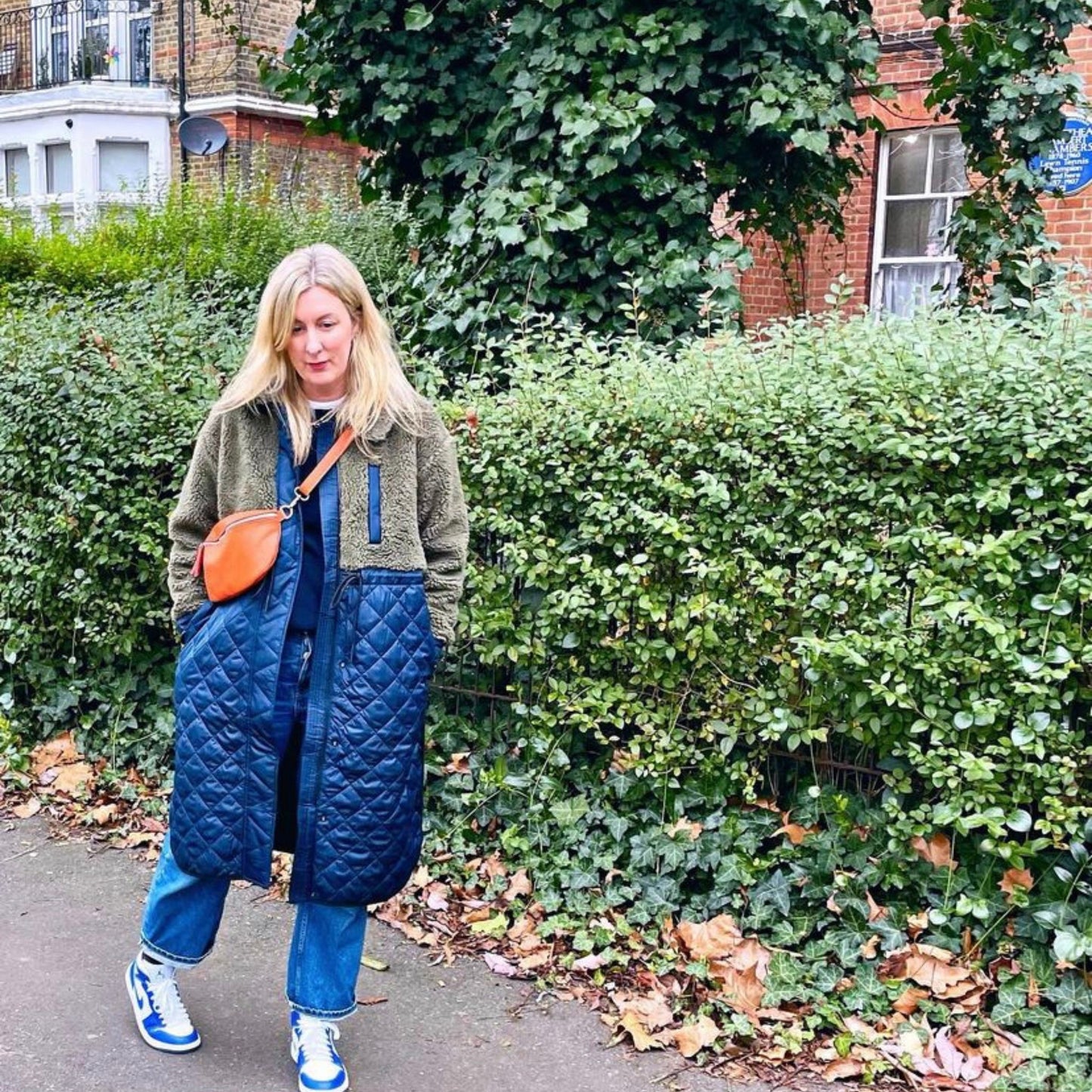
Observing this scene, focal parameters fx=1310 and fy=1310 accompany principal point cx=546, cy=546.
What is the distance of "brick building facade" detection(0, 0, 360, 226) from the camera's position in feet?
60.3

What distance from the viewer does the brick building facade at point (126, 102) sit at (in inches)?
724

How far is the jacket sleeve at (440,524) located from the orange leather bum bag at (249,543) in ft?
0.79

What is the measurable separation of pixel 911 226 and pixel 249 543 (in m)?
11.4

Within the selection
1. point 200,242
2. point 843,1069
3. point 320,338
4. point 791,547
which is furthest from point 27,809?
point 200,242

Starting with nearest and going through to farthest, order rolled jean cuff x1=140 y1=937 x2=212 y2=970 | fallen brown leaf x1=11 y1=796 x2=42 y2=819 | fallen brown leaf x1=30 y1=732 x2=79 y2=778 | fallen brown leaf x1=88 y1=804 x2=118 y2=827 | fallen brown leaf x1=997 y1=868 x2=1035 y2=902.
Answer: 1. rolled jean cuff x1=140 y1=937 x2=212 y2=970
2. fallen brown leaf x1=997 y1=868 x2=1035 y2=902
3. fallen brown leaf x1=88 y1=804 x2=118 y2=827
4. fallen brown leaf x1=11 y1=796 x2=42 y2=819
5. fallen brown leaf x1=30 y1=732 x2=79 y2=778

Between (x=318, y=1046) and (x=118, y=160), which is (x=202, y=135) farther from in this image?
(x=318, y=1046)

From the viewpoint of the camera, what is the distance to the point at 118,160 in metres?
20.3

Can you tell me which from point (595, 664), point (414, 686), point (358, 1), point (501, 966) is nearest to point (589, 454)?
point (595, 664)

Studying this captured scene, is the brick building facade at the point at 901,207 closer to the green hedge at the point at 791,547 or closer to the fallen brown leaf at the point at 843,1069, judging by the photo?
the green hedge at the point at 791,547

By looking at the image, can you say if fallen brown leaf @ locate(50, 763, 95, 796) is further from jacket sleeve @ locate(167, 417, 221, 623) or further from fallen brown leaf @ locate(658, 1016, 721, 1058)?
fallen brown leaf @ locate(658, 1016, 721, 1058)

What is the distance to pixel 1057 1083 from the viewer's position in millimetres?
3289

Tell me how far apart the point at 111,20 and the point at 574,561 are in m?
19.3

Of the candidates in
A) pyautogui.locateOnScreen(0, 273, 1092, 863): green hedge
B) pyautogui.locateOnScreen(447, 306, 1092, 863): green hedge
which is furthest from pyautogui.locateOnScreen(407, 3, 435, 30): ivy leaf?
Answer: pyautogui.locateOnScreen(447, 306, 1092, 863): green hedge

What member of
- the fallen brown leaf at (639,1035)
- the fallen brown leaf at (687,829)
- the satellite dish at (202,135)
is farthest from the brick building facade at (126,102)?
the fallen brown leaf at (639,1035)
